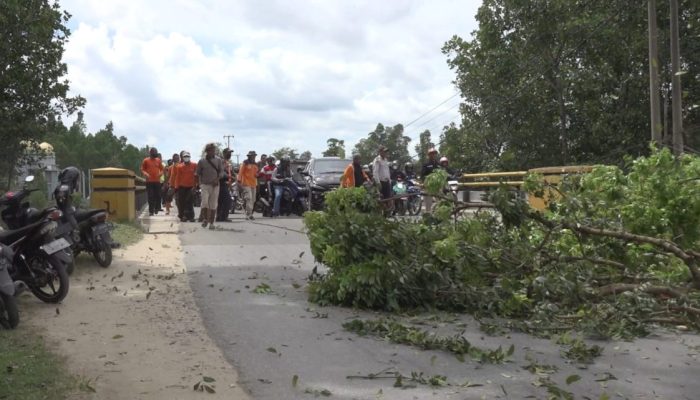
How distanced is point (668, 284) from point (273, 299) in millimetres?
3740

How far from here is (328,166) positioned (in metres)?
20.8

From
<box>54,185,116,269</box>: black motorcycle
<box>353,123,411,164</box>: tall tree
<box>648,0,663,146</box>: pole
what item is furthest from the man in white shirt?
<box>353,123,411,164</box>: tall tree

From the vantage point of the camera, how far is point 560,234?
7.08m

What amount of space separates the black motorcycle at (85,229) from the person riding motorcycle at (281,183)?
9577mm

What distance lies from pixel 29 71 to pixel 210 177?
3972 millimetres

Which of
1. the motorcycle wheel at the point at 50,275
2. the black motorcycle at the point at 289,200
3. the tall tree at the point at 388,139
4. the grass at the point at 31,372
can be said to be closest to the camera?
the grass at the point at 31,372

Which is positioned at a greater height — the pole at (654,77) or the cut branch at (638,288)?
the pole at (654,77)

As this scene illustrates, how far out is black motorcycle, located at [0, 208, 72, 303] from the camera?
6.69 m

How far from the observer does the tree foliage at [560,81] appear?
2892 centimetres

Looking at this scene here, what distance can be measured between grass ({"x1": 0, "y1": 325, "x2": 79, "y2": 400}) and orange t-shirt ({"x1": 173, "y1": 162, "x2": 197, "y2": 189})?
404 inches

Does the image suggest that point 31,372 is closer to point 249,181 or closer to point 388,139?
point 249,181

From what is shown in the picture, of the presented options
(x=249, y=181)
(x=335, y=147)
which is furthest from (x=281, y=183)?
(x=335, y=147)

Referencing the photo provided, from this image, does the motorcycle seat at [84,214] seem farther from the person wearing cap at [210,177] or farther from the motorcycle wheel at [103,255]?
the person wearing cap at [210,177]

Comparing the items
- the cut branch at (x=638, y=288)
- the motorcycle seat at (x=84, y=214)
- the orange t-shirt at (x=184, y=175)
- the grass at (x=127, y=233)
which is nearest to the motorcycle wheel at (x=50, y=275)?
the motorcycle seat at (x=84, y=214)
